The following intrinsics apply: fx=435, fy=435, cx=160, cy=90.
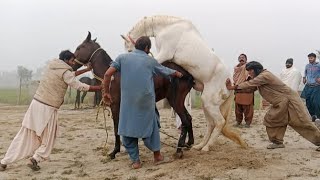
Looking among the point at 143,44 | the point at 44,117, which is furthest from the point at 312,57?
the point at 44,117

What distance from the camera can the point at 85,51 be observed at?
6953 mm

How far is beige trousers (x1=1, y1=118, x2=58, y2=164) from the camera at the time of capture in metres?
5.78

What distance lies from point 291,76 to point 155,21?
507 cm

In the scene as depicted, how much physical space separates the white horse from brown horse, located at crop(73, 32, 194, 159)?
0.60ft

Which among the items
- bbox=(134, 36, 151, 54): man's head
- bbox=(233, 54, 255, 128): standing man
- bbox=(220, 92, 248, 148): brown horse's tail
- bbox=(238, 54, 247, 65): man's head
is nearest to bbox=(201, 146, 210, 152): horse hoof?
bbox=(220, 92, 248, 148): brown horse's tail

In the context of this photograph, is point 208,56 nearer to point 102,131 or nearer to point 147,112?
point 147,112

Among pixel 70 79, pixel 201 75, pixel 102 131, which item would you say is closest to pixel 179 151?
pixel 201 75

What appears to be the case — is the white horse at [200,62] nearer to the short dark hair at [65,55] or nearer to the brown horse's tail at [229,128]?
the brown horse's tail at [229,128]

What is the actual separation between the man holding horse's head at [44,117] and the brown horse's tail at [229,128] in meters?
2.12

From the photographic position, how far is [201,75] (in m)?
6.50

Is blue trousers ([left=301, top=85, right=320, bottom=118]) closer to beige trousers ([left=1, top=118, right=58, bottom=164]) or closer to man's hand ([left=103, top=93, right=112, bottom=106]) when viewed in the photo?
man's hand ([left=103, top=93, right=112, bottom=106])

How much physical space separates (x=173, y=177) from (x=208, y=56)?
7.04 ft

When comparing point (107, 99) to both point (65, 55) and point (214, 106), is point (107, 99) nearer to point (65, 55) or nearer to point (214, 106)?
point (65, 55)

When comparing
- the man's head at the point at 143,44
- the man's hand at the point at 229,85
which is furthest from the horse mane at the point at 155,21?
the man's head at the point at 143,44
